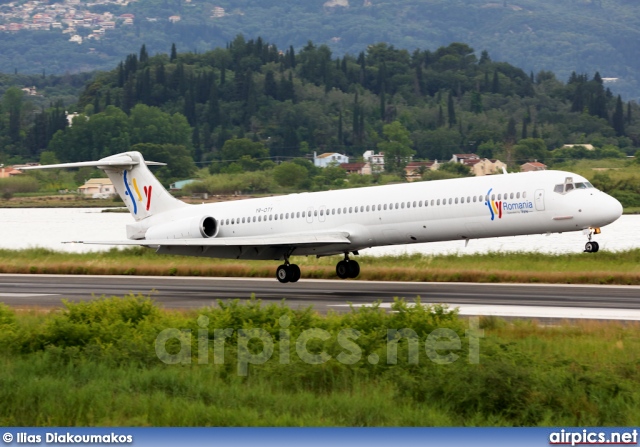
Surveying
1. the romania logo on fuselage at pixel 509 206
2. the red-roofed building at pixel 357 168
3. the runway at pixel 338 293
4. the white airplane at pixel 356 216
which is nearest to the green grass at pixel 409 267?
the runway at pixel 338 293

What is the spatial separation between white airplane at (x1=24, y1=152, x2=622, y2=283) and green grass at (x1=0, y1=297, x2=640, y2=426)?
471 inches

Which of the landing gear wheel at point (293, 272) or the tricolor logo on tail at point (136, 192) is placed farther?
the tricolor logo on tail at point (136, 192)

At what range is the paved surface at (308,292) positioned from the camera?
29188 millimetres

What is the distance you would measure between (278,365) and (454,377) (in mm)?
2843

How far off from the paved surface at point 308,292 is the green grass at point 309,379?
6.82 meters

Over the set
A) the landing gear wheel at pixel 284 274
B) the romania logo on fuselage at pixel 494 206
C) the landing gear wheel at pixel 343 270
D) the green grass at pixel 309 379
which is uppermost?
the green grass at pixel 309 379

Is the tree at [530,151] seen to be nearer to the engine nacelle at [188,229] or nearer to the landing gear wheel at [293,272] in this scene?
the engine nacelle at [188,229]

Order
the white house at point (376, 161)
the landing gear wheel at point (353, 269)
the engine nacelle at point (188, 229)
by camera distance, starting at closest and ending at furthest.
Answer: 1. the landing gear wheel at point (353, 269)
2. the engine nacelle at point (188, 229)
3. the white house at point (376, 161)

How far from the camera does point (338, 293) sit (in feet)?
108

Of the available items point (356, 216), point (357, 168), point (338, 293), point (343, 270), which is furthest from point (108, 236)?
point (357, 168)

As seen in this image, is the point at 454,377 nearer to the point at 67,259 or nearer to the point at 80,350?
the point at 80,350

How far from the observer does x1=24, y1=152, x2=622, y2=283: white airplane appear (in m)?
32.6

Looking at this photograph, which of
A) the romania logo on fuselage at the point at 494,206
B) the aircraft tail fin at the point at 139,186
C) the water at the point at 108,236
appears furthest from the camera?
the water at the point at 108,236

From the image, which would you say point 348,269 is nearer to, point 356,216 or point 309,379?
point 356,216
